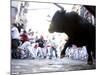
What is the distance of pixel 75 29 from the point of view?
2.06 meters

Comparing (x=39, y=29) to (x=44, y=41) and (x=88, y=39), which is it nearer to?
(x=44, y=41)

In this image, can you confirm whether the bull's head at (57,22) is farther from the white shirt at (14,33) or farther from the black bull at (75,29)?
the white shirt at (14,33)

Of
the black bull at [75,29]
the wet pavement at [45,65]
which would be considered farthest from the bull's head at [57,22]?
the wet pavement at [45,65]

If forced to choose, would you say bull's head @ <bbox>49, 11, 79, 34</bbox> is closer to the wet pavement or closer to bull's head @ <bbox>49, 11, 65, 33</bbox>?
bull's head @ <bbox>49, 11, 65, 33</bbox>

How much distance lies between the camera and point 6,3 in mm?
1820

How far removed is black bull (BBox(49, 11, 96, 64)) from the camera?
1995 millimetres

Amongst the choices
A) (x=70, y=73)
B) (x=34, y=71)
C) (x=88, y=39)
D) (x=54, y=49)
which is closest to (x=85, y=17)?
(x=88, y=39)

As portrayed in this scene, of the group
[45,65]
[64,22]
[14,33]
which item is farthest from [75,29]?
[14,33]

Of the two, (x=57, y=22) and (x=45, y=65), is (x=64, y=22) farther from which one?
(x=45, y=65)

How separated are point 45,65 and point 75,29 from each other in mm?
492

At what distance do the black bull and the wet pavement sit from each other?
85 mm

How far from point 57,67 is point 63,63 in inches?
3.0

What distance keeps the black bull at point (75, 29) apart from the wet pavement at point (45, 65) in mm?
85

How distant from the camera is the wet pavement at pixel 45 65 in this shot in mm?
1840
